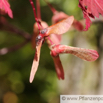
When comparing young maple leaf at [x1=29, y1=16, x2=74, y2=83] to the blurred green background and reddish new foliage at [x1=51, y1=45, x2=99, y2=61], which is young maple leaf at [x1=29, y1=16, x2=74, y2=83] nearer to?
reddish new foliage at [x1=51, y1=45, x2=99, y2=61]

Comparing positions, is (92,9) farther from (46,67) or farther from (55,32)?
(46,67)

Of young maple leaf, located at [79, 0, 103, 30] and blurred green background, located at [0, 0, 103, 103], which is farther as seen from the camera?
blurred green background, located at [0, 0, 103, 103]

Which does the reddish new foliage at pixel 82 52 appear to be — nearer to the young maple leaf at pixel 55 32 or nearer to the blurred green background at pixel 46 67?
the young maple leaf at pixel 55 32

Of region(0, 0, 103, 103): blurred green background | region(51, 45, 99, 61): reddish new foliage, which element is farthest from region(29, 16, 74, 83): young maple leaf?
region(0, 0, 103, 103): blurred green background

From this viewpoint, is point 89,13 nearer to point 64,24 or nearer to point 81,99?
point 64,24

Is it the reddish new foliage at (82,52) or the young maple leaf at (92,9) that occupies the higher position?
the young maple leaf at (92,9)

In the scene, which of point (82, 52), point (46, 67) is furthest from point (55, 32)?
point (46, 67)

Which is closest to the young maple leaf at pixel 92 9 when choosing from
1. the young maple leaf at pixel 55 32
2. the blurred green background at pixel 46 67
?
the young maple leaf at pixel 55 32

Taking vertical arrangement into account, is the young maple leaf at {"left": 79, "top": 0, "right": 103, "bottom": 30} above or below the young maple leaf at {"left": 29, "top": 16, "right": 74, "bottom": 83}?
above

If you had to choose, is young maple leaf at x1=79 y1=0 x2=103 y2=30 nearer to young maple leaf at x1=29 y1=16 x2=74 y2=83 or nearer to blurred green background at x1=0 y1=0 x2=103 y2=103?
young maple leaf at x1=29 y1=16 x2=74 y2=83
